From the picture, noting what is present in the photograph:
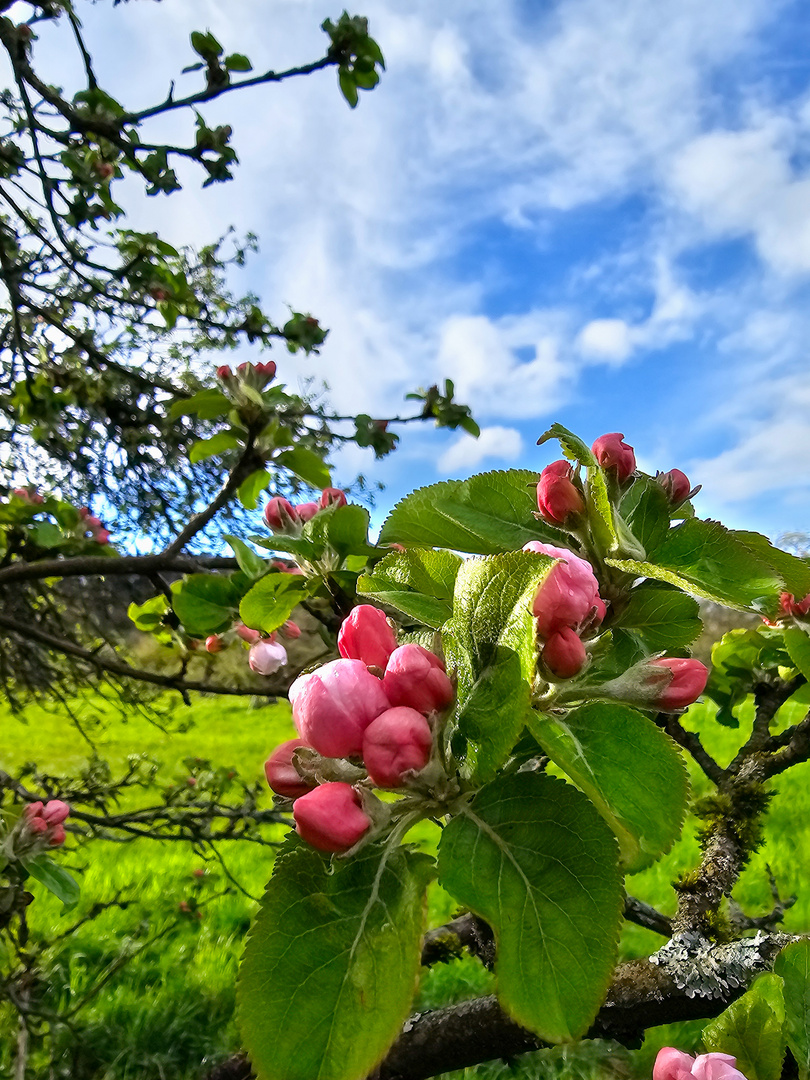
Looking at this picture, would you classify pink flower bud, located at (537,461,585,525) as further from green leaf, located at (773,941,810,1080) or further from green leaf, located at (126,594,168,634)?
green leaf, located at (126,594,168,634)

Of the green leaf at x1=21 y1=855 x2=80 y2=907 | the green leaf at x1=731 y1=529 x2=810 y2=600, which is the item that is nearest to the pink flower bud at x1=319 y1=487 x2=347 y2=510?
the green leaf at x1=731 y1=529 x2=810 y2=600

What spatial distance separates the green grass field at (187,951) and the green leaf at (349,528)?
1602mm

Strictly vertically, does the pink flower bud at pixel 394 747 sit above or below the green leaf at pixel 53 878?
above

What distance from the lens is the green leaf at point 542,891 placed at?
390mm

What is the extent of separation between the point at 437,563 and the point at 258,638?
0.85 m

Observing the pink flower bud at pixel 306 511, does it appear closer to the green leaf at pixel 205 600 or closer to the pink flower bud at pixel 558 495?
the green leaf at pixel 205 600

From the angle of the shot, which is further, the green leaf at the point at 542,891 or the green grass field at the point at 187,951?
the green grass field at the point at 187,951

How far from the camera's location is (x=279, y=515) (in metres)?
1.14

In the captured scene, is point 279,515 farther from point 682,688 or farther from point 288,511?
point 682,688

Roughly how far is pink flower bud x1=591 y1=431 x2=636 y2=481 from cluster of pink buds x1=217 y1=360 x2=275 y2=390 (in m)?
1.10

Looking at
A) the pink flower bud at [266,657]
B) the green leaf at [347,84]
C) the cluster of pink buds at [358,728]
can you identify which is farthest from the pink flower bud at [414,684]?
the green leaf at [347,84]

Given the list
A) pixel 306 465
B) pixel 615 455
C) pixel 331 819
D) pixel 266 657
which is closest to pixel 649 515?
pixel 615 455

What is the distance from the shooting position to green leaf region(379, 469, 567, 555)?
2.28 feet

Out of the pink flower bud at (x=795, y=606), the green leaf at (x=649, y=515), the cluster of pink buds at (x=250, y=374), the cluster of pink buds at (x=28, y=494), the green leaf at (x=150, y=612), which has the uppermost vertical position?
the cluster of pink buds at (x=28, y=494)
